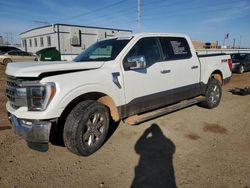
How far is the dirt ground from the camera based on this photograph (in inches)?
113

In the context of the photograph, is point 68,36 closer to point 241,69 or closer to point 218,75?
point 241,69

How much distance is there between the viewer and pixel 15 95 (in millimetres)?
3131

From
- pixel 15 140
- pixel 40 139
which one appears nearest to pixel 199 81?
pixel 40 139

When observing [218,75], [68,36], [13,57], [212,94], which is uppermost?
[68,36]

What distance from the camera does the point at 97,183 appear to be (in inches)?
112

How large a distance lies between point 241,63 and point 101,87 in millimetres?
15217

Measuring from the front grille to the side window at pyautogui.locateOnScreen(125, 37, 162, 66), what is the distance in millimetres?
1997

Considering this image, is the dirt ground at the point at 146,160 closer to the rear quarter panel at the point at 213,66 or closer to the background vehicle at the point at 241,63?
the rear quarter panel at the point at 213,66

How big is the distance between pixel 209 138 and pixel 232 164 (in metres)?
0.95

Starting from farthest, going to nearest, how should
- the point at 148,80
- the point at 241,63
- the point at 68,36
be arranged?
Answer: the point at 68,36 < the point at 241,63 < the point at 148,80

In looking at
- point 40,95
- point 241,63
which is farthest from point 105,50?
point 241,63

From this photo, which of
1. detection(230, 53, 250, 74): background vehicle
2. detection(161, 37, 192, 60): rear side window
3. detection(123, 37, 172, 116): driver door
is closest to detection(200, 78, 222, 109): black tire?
detection(161, 37, 192, 60): rear side window

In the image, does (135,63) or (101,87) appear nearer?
(101,87)

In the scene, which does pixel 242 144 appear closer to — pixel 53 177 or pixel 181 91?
pixel 181 91
